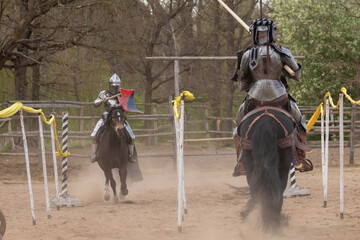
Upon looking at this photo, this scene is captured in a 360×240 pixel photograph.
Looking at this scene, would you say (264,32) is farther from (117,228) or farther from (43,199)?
(43,199)

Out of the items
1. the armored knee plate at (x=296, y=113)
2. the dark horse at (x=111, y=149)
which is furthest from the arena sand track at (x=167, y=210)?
the armored knee plate at (x=296, y=113)

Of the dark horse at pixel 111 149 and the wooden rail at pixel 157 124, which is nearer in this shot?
the dark horse at pixel 111 149

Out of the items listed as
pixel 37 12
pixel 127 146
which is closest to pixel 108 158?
pixel 127 146

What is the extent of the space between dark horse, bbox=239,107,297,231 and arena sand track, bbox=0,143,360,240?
0.39 meters

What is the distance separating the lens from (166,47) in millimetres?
28734

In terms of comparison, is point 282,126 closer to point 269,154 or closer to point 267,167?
point 269,154

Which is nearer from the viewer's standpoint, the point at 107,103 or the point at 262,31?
the point at 262,31

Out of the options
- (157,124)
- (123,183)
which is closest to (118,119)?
(123,183)

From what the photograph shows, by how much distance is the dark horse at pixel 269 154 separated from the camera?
6902mm

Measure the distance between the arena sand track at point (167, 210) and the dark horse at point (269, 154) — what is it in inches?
15.4

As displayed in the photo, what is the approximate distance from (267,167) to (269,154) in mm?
146

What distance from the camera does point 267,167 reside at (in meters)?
6.88

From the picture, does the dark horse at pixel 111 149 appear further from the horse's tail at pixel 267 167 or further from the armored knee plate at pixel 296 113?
the horse's tail at pixel 267 167

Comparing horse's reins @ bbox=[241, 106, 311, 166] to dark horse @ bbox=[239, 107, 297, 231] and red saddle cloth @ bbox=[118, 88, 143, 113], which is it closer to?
dark horse @ bbox=[239, 107, 297, 231]
